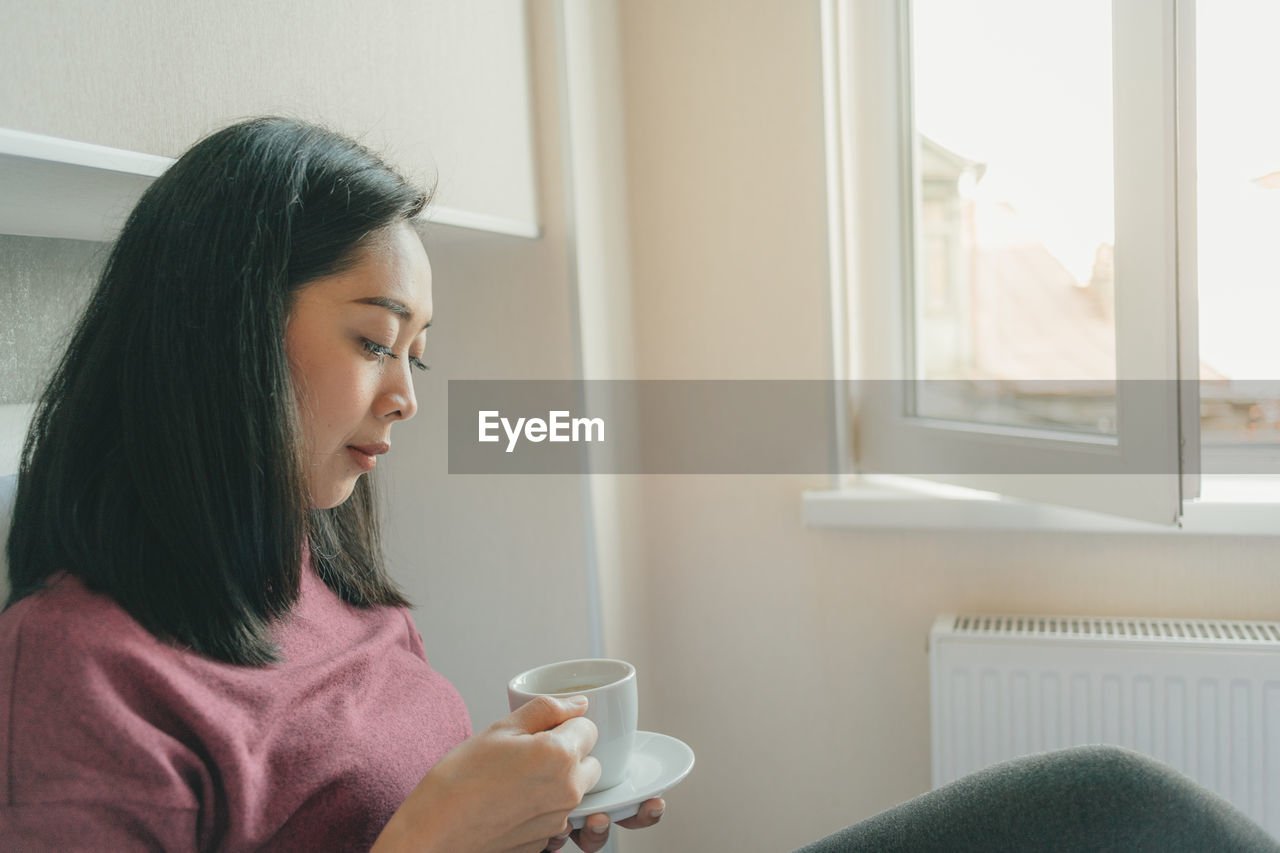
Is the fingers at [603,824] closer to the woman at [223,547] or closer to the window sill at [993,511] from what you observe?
the woman at [223,547]

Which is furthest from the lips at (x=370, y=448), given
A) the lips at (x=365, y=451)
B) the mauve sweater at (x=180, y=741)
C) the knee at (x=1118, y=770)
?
the knee at (x=1118, y=770)

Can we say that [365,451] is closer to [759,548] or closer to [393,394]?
[393,394]

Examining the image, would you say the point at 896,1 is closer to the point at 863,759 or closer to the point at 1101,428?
the point at 1101,428

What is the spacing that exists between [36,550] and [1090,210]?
1.09 m

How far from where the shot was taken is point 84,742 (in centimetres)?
55

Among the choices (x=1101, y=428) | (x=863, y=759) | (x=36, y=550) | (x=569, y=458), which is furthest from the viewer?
(x=863, y=759)

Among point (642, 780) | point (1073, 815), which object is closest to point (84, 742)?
point (642, 780)

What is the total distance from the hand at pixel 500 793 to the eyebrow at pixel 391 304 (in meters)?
Answer: 0.29

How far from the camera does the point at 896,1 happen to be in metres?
1.36

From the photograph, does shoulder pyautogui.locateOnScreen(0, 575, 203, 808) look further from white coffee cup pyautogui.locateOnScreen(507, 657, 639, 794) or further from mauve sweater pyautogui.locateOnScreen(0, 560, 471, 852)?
white coffee cup pyautogui.locateOnScreen(507, 657, 639, 794)

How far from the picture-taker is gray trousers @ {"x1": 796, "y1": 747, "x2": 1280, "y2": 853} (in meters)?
0.74

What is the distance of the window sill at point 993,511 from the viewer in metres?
1.23

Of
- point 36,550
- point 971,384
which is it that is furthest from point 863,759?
point 36,550

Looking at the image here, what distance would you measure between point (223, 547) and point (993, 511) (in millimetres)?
991
